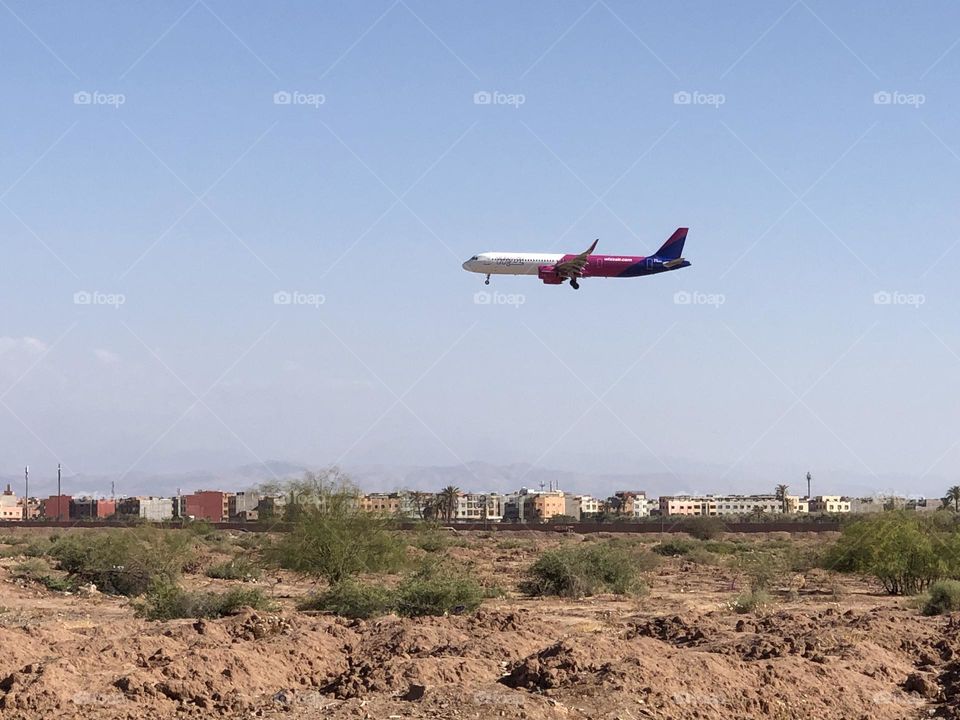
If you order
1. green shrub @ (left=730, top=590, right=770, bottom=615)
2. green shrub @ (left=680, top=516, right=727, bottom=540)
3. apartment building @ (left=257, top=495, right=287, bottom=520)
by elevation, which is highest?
apartment building @ (left=257, top=495, right=287, bottom=520)

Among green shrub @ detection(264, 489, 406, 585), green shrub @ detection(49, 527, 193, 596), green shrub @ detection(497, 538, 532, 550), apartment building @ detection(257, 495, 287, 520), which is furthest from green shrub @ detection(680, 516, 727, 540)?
green shrub @ detection(264, 489, 406, 585)

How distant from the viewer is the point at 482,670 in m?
19.9

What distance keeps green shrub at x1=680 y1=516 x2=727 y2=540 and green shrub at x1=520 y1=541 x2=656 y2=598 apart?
52269 mm

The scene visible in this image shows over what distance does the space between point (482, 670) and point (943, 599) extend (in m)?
17.0

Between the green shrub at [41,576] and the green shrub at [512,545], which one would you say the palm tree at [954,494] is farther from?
the green shrub at [41,576]

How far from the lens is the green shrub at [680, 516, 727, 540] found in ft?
320

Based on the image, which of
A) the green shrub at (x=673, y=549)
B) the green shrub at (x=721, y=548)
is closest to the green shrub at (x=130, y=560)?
the green shrub at (x=673, y=549)

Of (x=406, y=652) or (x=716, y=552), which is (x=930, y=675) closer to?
(x=406, y=652)

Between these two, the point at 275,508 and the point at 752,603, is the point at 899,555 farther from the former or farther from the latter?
the point at 275,508

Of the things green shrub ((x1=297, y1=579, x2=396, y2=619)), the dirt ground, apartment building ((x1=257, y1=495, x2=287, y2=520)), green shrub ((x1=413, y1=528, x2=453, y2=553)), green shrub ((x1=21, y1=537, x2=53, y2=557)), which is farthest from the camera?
green shrub ((x1=413, y1=528, x2=453, y2=553))

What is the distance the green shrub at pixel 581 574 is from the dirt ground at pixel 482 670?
48.5ft

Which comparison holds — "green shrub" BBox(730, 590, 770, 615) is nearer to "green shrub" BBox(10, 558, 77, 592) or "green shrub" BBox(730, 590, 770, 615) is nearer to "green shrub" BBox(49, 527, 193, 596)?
"green shrub" BBox(49, 527, 193, 596)

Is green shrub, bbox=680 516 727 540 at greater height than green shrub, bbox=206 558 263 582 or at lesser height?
lesser

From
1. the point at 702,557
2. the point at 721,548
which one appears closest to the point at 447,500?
the point at 721,548
